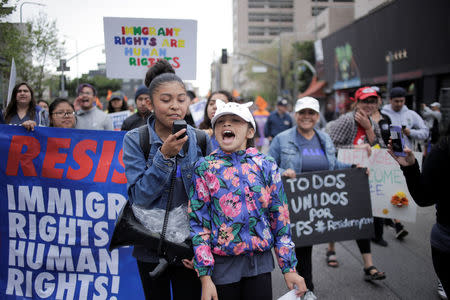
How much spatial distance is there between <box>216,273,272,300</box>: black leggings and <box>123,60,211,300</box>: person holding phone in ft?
0.65

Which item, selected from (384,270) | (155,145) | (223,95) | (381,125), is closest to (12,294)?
(155,145)

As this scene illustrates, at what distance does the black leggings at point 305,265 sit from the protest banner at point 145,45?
2640 mm

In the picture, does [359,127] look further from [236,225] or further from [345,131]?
[236,225]

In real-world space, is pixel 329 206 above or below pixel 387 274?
above

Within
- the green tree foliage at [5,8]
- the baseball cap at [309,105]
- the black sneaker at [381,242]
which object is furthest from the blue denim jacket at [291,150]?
the green tree foliage at [5,8]

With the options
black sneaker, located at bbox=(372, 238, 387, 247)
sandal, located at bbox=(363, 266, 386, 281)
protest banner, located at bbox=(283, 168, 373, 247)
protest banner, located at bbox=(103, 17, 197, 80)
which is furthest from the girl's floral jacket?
black sneaker, located at bbox=(372, 238, 387, 247)

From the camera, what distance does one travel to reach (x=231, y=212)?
2129mm

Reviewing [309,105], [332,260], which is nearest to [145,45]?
[309,105]

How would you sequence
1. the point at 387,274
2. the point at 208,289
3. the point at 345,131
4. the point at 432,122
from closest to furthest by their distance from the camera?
the point at 208,289 → the point at 387,274 → the point at 345,131 → the point at 432,122

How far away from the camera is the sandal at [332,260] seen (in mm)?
4934

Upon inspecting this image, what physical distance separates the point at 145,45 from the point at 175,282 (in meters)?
3.86

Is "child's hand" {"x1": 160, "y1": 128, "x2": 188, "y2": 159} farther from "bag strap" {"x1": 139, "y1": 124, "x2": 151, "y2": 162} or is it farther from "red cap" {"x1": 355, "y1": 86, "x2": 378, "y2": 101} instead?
"red cap" {"x1": 355, "y1": 86, "x2": 378, "y2": 101}

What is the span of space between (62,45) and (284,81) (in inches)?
1631

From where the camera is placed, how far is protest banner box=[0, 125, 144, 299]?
3266mm
